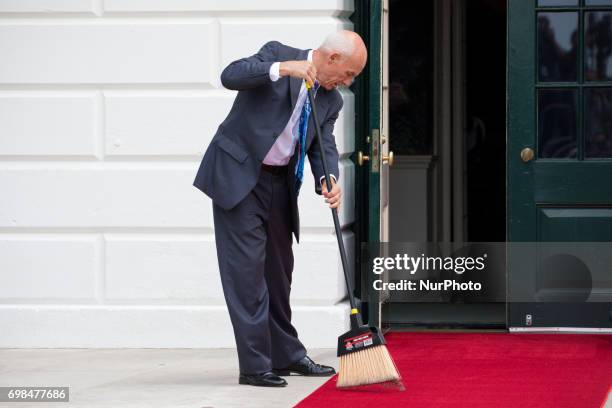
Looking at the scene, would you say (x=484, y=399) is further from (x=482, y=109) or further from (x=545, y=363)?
(x=482, y=109)

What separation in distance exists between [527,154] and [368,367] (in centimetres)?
287

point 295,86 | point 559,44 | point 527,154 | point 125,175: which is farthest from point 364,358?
point 559,44

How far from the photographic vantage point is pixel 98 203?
26.5 feet

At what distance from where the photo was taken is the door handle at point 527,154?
8.51 metres

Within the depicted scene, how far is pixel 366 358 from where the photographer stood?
19.8 feet

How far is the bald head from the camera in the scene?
239 inches

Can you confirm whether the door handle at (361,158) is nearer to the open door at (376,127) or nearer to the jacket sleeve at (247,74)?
the open door at (376,127)

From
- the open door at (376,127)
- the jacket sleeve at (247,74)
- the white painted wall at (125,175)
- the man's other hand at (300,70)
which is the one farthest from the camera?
the open door at (376,127)

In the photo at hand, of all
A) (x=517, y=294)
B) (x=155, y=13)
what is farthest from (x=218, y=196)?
(x=517, y=294)

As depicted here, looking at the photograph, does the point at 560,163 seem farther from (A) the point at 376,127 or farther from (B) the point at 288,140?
(B) the point at 288,140

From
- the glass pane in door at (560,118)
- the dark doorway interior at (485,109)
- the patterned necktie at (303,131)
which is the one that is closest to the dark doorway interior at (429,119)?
the dark doorway interior at (485,109)

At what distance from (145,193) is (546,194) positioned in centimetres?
244

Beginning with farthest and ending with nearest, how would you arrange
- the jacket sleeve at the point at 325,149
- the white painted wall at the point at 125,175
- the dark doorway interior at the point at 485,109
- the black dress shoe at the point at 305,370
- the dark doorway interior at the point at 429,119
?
the dark doorway interior at the point at 485,109 < the dark doorway interior at the point at 429,119 < the white painted wall at the point at 125,175 < the black dress shoe at the point at 305,370 < the jacket sleeve at the point at 325,149

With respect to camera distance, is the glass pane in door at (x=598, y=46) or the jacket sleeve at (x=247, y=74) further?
the glass pane in door at (x=598, y=46)
